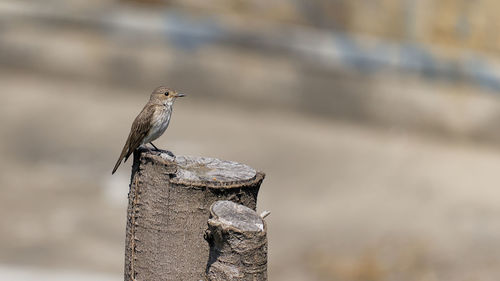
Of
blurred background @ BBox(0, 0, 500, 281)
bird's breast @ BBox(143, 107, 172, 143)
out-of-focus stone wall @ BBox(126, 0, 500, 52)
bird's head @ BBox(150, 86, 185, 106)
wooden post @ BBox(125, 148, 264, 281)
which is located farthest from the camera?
out-of-focus stone wall @ BBox(126, 0, 500, 52)

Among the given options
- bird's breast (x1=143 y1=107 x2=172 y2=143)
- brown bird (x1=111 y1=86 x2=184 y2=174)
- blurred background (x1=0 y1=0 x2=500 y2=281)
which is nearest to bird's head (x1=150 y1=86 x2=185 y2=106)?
brown bird (x1=111 y1=86 x2=184 y2=174)

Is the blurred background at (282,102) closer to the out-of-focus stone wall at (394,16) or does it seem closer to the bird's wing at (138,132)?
the out-of-focus stone wall at (394,16)

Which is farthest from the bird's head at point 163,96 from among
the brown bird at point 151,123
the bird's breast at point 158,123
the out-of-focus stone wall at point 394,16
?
the out-of-focus stone wall at point 394,16

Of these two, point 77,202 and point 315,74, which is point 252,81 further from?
point 77,202

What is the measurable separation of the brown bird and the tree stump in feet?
7.91

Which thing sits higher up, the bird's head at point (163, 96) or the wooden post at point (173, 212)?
the bird's head at point (163, 96)

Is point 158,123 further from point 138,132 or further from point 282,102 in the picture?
point 282,102

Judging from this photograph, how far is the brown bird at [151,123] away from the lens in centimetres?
583

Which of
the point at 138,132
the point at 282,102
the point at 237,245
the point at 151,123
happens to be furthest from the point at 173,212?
the point at 282,102

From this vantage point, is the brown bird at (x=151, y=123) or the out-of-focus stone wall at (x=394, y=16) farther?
the out-of-focus stone wall at (x=394, y=16)

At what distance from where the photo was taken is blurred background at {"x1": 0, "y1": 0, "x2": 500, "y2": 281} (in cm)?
1047

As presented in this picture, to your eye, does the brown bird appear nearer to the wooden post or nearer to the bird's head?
the bird's head

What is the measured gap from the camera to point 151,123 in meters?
6.04

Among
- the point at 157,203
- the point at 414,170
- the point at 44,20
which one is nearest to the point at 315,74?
the point at 414,170
